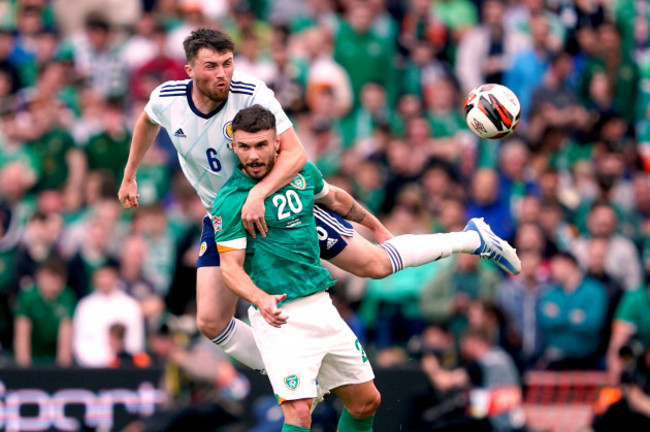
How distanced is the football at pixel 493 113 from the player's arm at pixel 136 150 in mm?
2403

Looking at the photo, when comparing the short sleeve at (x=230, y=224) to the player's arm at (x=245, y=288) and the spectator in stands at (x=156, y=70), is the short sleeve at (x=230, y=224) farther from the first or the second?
the spectator in stands at (x=156, y=70)

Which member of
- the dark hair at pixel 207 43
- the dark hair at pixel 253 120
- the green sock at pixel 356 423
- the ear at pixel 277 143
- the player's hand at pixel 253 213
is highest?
the dark hair at pixel 207 43

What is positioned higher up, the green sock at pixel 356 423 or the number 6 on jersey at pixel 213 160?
the number 6 on jersey at pixel 213 160

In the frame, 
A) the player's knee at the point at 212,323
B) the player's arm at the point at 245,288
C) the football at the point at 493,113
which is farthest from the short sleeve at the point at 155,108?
the football at the point at 493,113

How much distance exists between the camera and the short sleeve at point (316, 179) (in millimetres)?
9312

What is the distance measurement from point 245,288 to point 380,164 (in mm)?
7888

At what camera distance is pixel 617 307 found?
47.5ft

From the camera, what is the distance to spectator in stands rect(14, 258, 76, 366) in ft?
47.3

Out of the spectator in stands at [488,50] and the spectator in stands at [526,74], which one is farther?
Result: the spectator in stands at [488,50]

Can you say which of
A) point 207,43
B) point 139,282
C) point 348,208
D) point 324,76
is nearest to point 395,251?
point 348,208

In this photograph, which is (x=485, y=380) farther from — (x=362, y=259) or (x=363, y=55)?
(x=363, y=55)

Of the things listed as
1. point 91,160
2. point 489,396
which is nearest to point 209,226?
point 489,396

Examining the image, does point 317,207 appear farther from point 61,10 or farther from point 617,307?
point 61,10

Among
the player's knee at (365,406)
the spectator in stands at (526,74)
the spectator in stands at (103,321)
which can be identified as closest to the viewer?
the player's knee at (365,406)
